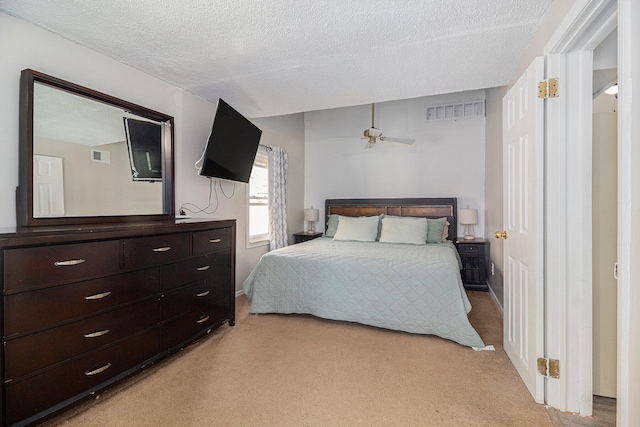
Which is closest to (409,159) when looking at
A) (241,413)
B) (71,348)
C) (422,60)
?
(422,60)

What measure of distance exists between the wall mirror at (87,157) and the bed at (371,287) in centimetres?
126

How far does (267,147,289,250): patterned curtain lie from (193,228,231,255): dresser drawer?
1.70 m

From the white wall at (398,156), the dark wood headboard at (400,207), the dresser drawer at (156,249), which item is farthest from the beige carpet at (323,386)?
the white wall at (398,156)

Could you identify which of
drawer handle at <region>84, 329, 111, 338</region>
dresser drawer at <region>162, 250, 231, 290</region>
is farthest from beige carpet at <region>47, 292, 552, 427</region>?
dresser drawer at <region>162, 250, 231, 290</region>

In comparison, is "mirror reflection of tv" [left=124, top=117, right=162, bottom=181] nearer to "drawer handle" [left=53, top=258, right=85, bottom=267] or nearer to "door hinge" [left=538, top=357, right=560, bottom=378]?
"drawer handle" [left=53, top=258, right=85, bottom=267]

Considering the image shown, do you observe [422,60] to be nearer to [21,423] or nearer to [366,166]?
[366,166]

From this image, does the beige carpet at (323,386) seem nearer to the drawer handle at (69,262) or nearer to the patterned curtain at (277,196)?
the drawer handle at (69,262)

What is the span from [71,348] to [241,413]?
0.97 metres

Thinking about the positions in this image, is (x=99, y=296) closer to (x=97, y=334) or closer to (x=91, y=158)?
(x=97, y=334)

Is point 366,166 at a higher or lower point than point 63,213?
higher

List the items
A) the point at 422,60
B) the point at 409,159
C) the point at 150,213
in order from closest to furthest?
the point at 422,60 < the point at 150,213 < the point at 409,159

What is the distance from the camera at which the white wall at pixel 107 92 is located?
1.75 metres

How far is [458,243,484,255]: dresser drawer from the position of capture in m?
4.12

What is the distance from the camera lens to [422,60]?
2.37m
